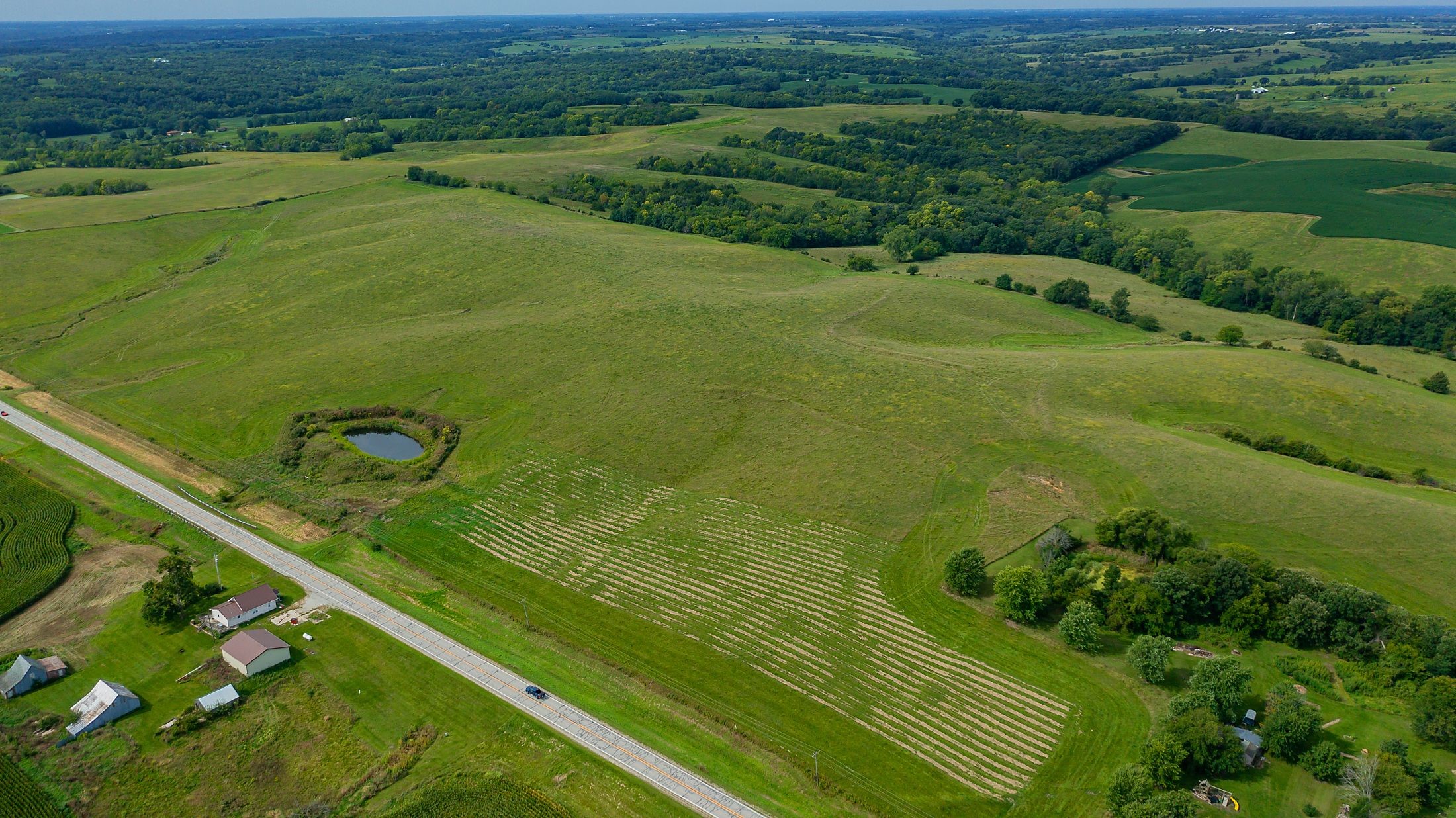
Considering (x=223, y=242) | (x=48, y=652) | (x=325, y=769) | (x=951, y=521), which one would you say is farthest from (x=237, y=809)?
(x=223, y=242)

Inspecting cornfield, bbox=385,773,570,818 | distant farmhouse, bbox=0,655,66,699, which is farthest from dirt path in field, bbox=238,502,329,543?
cornfield, bbox=385,773,570,818

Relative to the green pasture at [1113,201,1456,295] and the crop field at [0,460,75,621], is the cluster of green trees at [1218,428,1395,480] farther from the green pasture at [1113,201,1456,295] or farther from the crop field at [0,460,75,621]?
the crop field at [0,460,75,621]

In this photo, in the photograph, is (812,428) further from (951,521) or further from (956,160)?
(956,160)

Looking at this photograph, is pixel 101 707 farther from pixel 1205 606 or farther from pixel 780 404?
pixel 1205 606

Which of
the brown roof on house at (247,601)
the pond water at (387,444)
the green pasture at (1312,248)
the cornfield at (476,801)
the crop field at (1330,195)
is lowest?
the cornfield at (476,801)

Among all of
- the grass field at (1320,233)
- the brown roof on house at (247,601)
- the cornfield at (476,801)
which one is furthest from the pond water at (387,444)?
the grass field at (1320,233)

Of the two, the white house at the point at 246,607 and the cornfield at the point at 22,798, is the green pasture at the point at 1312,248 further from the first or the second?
the cornfield at the point at 22,798
